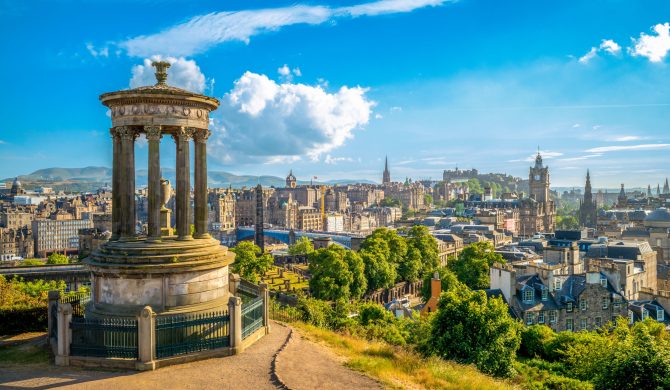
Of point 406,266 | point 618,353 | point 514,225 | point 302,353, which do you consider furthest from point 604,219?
point 302,353

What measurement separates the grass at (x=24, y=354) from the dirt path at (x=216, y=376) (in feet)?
1.97

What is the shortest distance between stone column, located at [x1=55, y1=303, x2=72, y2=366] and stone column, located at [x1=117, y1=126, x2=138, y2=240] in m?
3.75

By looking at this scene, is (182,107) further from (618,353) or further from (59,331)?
(618,353)

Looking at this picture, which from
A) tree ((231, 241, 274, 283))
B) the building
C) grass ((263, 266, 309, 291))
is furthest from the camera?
the building

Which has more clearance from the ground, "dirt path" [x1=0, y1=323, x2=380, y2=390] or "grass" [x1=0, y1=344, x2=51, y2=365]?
"dirt path" [x1=0, y1=323, x2=380, y2=390]

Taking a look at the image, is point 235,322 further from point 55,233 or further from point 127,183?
point 55,233

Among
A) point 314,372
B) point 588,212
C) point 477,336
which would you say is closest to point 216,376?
point 314,372

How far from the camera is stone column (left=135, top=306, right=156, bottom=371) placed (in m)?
15.9

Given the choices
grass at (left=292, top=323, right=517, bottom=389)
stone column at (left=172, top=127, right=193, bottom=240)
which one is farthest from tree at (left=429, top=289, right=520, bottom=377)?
stone column at (left=172, top=127, right=193, bottom=240)

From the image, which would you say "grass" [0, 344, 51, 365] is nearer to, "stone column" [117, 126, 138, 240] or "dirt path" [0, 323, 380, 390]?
"dirt path" [0, 323, 380, 390]

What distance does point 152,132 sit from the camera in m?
19.1

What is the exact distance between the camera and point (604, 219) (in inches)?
5714

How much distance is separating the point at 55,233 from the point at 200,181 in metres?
152

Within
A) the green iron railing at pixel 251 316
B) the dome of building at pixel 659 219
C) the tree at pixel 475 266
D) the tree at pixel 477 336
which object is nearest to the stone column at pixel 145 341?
the green iron railing at pixel 251 316
